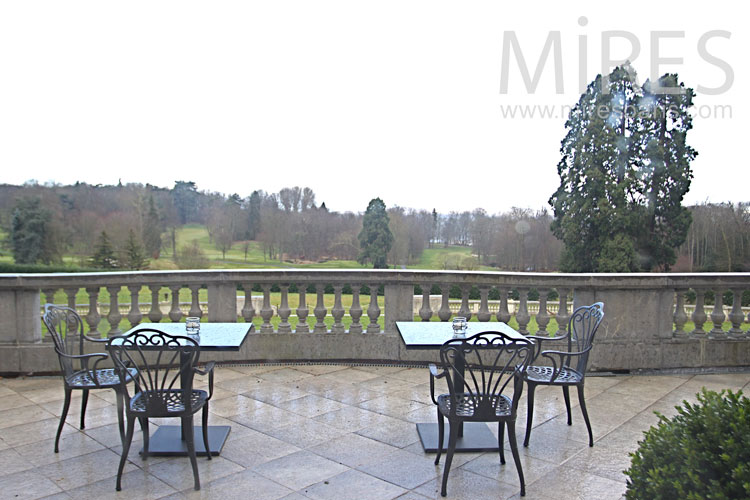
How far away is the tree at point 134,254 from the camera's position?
26.7 metres

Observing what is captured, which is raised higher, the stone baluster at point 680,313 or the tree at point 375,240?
the tree at point 375,240

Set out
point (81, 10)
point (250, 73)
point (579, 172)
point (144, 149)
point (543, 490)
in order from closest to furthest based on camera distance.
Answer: point (543, 490) < point (81, 10) < point (250, 73) < point (579, 172) < point (144, 149)

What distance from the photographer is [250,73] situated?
1839 centimetres

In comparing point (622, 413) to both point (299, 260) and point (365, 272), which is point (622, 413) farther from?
point (299, 260)

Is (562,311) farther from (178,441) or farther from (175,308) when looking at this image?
(175,308)

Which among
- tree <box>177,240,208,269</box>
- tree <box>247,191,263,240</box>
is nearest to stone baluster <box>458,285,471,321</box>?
tree <box>247,191,263,240</box>

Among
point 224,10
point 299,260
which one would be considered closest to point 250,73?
point 299,260

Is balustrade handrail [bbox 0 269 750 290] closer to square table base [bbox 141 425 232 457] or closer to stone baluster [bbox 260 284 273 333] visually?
stone baluster [bbox 260 284 273 333]

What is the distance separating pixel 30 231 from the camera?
22.9 metres

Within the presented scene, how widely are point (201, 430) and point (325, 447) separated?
0.98 m

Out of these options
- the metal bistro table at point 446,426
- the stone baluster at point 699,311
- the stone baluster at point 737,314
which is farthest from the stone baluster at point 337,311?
the stone baluster at point 737,314

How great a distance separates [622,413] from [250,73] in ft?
56.8

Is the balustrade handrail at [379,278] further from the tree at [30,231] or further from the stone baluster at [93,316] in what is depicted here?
the tree at [30,231]

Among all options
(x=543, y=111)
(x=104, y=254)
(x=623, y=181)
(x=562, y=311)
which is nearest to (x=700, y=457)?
(x=562, y=311)
